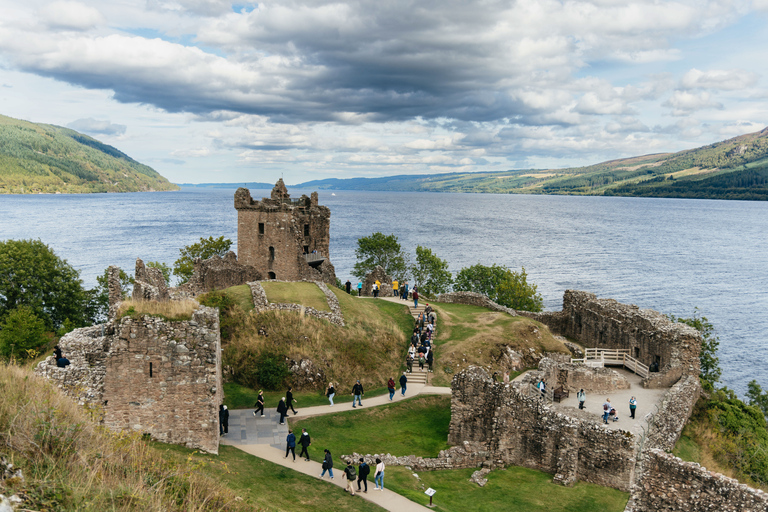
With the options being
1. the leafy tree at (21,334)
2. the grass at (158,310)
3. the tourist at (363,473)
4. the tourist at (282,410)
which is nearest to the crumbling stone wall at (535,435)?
the tourist at (363,473)

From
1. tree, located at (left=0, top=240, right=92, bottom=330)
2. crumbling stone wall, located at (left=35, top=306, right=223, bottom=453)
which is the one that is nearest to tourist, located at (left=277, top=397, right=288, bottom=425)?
crumbling stone wall, located at (left=35, top=306, right=223, bottom=453)

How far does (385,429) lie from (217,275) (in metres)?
25.2

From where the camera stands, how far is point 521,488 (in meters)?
20.4

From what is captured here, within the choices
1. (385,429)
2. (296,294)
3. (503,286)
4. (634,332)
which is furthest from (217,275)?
(634,332)

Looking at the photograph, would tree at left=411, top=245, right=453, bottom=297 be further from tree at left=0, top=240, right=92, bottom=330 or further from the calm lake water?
tree at left=0, top=240, right=92, bottom=330

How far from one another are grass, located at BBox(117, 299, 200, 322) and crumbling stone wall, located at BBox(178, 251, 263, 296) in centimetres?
2440

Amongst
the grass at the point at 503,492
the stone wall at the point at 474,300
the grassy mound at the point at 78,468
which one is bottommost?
the grass at the point at 503,492

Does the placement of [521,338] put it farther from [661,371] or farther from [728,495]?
[728,495]

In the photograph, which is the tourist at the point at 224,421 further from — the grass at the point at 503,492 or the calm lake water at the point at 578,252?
the calm lake water at the point at 578,252

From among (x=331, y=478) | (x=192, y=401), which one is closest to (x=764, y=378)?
(x=331, y=478)

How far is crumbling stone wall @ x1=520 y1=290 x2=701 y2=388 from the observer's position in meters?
33.0

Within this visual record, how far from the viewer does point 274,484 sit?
17.6m

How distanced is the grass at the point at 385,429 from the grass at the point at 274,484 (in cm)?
251

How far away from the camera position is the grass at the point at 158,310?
58.7ft
